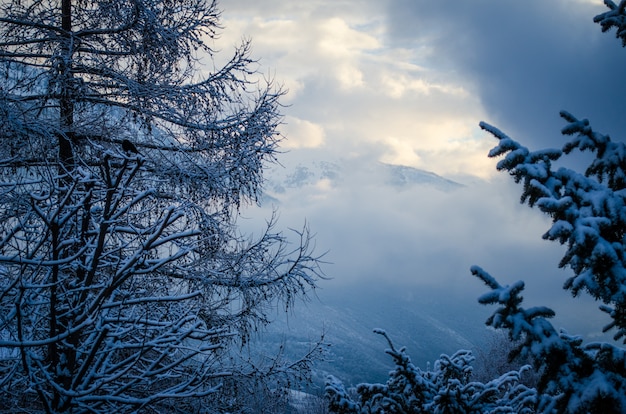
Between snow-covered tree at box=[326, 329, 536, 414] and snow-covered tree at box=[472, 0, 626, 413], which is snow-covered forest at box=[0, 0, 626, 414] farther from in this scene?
snow-covered tree at box=[472, 0, 626, 413]

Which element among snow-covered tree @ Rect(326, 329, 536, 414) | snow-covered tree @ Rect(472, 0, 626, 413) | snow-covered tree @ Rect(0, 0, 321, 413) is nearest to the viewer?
snow-covered tree @ Rect(472, 0, 626, 413)

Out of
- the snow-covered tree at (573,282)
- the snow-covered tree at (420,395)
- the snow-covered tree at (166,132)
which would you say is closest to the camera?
the snow-covered tree at (573,282)

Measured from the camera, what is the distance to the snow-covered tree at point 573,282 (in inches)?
95.0

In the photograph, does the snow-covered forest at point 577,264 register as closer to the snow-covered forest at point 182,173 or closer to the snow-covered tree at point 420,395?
the snow-covered forest at point 182,173

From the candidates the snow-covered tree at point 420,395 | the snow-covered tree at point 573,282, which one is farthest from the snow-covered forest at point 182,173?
the snow-covered tree at point 573,282

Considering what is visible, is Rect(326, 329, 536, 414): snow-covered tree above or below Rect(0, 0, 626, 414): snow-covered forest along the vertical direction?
below

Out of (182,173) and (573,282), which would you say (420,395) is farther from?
(182,173)

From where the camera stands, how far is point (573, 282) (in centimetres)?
261

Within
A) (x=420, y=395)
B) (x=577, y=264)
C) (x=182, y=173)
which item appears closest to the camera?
(x=577, y=264)

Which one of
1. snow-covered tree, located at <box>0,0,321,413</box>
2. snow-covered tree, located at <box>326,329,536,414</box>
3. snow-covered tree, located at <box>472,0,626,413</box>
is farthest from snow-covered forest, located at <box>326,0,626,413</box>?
snow-covered tree, located at <box>0,0,321,413</box>

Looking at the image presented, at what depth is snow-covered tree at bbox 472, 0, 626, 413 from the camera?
241cm

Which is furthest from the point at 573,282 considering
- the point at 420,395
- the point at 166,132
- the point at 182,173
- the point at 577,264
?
the point at 166,132

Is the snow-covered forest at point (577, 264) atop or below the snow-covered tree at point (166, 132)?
below

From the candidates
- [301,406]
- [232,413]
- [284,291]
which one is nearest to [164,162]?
[284,291]
